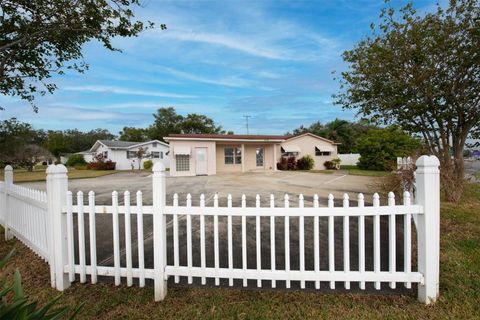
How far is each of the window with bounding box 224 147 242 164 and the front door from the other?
10.6 ft

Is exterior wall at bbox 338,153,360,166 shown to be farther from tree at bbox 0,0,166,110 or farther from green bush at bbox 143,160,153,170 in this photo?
tree at bbox 0,0,166,110

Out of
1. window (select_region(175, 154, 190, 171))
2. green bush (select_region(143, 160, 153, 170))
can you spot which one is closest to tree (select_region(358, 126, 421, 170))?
window (select_region(175, 154, 190, 171))

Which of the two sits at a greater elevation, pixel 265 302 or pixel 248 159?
pixel 248 159

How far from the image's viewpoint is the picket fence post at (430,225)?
97.7 inches

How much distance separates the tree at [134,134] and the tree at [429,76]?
4908 centimetres

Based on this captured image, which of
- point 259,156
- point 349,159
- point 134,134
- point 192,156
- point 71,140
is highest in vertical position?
point 134,134

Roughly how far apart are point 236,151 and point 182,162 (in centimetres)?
536

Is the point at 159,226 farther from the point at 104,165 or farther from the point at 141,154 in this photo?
the point at 104,165

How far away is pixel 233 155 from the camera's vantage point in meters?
21.9

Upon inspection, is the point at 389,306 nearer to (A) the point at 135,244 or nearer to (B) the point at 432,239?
(B) the point at 432,239

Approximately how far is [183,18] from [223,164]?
1553 centimetres

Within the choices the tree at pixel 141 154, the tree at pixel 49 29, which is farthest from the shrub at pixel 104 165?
the tree at pixel 49 29

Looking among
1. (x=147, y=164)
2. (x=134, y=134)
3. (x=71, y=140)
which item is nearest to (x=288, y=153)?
(x=147, y=164)

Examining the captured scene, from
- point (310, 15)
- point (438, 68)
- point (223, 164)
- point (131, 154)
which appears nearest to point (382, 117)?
point (438, 68)
